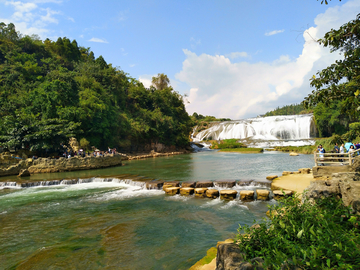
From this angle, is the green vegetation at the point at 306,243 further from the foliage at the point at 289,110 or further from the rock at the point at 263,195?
the foliage at the point at 289,110

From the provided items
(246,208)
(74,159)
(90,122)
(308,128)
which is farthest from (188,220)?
(308,128)

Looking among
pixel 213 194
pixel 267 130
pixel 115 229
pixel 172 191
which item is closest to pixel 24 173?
pixel 172 191

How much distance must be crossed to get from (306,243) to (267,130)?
46319 mm

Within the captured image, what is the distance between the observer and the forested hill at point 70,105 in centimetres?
2284

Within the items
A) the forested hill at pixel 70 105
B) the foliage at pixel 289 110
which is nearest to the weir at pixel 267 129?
the forested hill at pixel 70 105

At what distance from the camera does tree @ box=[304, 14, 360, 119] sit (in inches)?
166

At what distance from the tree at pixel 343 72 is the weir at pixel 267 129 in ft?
132

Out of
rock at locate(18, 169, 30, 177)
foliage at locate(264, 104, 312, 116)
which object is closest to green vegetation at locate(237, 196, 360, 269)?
rock at locate(18, 169, 30, 177)

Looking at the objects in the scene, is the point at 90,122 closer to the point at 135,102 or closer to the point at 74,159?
the point at 74,159

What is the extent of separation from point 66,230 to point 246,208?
6.45 meters

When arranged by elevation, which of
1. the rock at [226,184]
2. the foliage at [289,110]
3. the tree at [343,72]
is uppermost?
the foliage at [289,110]

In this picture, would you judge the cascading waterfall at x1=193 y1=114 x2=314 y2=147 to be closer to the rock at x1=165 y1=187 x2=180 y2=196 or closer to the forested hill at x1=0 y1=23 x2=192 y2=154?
the forested hill at x1=0 y1=23 x2=192 y2=154

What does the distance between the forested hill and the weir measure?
7.89m

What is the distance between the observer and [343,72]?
4590 mm
